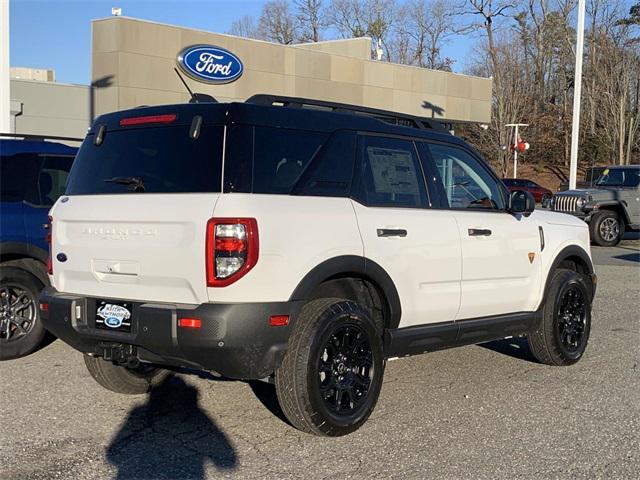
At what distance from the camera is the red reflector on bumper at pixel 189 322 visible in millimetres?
4230

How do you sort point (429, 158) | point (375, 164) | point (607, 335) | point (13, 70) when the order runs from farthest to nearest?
point (13, 70) → point (607, 335) → point (429, 158) → point (375, 164)

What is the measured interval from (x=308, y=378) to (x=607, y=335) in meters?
4.82

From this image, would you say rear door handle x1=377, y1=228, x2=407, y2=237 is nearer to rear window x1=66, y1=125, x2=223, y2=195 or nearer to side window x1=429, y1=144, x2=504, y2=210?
side window x1=429, y1=144, x2=504, y2=210

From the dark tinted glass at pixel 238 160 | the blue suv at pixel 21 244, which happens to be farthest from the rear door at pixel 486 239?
the blue suv at pixel 21 244

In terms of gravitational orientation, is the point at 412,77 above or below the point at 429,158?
above

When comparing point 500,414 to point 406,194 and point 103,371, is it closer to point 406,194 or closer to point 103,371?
point 406,194

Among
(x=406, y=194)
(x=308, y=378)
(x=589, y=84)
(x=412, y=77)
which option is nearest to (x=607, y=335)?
(x=406, y=194)

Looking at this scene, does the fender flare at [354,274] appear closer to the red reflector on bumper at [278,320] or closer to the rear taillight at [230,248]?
the red reflector on bumper at [278,320]

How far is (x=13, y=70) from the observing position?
2495 cm

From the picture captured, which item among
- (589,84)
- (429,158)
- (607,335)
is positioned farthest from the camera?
(589,84)

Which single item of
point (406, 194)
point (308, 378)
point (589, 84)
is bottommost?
point (308, 378)

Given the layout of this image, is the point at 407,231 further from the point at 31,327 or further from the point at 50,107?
the point at 50,107

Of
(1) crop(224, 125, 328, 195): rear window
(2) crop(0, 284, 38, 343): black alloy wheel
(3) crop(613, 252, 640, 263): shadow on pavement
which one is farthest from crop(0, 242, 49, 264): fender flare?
(3) crop(613, 252, 640, 263): shadow on pavement

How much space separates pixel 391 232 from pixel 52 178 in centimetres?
363
